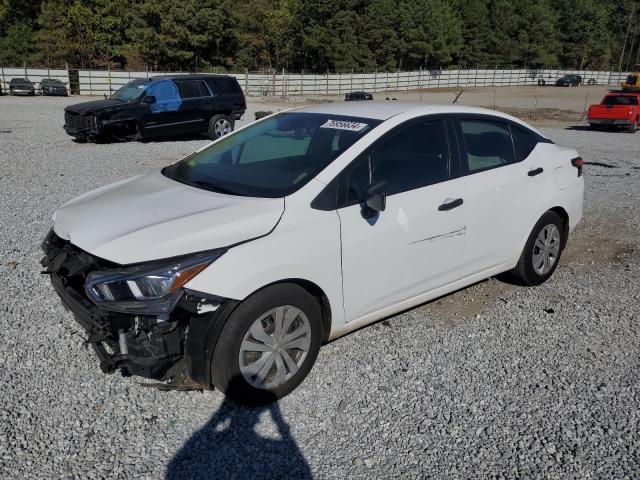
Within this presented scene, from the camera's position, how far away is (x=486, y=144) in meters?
4.45

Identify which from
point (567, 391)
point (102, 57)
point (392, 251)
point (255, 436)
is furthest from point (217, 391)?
point (102, 57)

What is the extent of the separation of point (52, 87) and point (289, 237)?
121ft

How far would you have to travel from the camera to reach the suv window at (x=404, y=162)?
3.53 metres

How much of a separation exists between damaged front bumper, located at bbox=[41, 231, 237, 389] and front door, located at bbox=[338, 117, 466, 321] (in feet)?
2.96

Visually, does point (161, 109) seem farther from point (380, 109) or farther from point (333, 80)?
point (333, 80)

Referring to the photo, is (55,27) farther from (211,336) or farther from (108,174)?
(211,336)

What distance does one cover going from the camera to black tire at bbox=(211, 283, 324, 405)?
295 cm

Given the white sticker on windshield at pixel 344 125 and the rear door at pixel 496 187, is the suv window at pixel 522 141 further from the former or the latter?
the white sticker on windshield at pixel 344 125

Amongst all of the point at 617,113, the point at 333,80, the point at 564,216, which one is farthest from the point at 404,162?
the point at 333,80

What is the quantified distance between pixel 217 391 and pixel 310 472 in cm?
86

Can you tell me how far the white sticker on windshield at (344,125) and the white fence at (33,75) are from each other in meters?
37.9

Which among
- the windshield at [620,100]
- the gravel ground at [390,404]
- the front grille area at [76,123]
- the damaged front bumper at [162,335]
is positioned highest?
the windshield at [620,100]

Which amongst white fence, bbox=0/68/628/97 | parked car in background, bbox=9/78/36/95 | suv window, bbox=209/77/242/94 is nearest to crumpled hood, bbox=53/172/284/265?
suv window, bbox=209/77/242/94

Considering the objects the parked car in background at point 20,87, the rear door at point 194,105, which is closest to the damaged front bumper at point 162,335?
the rear door at point 194,105
